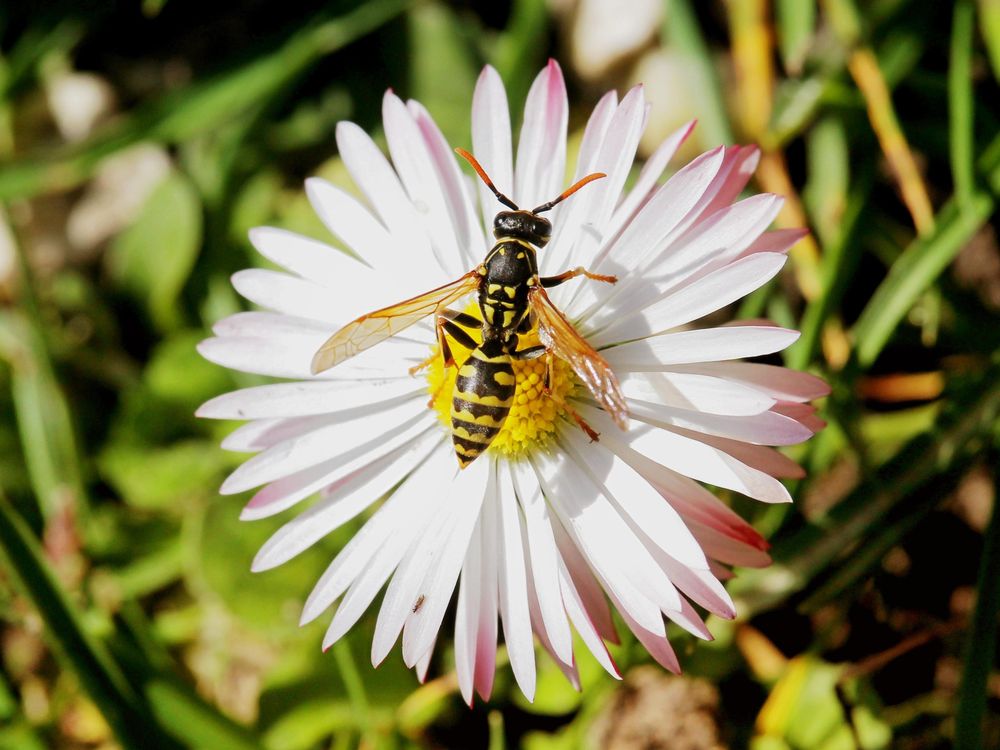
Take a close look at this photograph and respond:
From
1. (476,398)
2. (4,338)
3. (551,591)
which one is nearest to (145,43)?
(4,338)

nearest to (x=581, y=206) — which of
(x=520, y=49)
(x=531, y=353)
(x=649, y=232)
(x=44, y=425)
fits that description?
(x=649, y=232)

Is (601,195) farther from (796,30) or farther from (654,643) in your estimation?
(796,30)

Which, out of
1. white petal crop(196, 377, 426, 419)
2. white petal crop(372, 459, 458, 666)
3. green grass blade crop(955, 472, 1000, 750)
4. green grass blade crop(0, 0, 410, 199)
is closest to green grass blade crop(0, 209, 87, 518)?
green grass blade crop(0, 0, 410, 199)

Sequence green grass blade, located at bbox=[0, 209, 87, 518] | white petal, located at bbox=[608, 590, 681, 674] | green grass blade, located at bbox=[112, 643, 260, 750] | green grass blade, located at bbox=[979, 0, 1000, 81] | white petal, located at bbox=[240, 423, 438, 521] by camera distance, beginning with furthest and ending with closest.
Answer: green grass blade, located at bbox=[0, 209, 87, 518] → green grass blade, located at bbox=[979, 0, 1000, 81] → green grass blade, located at bbox=[112, 643, 260, 750] → white petal, located at bbox=[240, 423, 438, 521] → white petal, located at bbox=[608, 590, 681, 674]

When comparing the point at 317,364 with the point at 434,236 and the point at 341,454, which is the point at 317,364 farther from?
the point at 434,236

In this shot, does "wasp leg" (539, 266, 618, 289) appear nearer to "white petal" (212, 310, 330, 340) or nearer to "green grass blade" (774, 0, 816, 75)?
"white petal" (212, 310, 330, 340)

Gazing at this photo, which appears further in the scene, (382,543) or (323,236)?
(323,236)

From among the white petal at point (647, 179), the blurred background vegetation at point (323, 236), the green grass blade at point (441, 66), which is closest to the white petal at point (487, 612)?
the blurred background vegetation at point (323, 236)

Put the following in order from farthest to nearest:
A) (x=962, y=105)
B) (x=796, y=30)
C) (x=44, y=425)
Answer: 1. (x=44, y=425)
2. (x=796, y=30)
3. (x=962, y=105)
